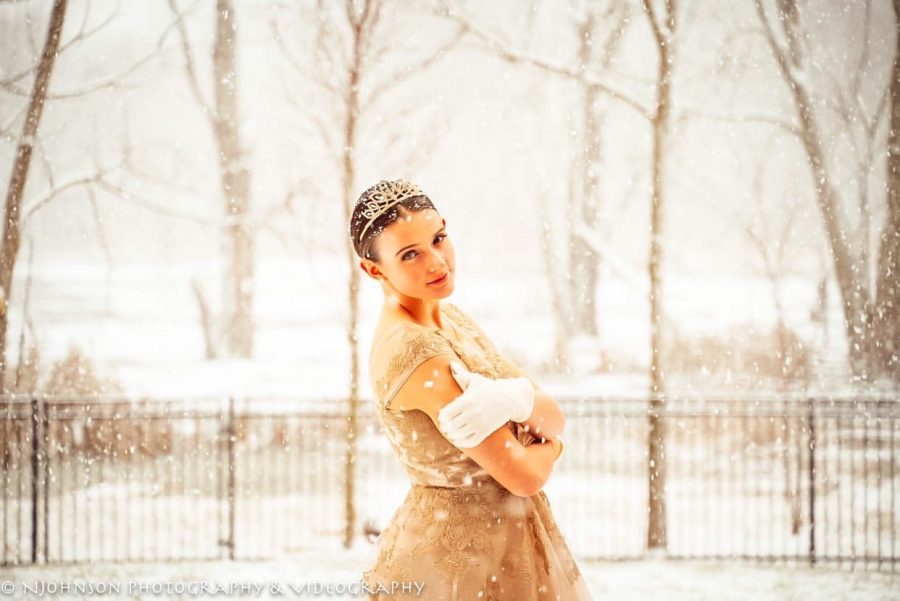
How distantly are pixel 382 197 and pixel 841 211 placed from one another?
8.89 meters

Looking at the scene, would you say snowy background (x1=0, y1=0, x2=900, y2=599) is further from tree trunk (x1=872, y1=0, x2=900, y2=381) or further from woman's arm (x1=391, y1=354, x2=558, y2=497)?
woman's arm (x1=391, y1=354, x2=558, y2=497)

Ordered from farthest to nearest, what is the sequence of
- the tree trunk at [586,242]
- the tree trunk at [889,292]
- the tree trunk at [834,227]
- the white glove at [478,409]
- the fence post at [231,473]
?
the tree trunk at [586,242] < the tree trunk at [834,227] < the tree trunk at [889,292] < the fence post at [231,473] < the white glove at [478,409]

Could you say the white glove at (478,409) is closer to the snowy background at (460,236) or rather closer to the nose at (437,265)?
the nose at (437,265)

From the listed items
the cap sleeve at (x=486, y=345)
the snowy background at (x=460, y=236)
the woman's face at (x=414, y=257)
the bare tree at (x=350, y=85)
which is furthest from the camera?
the snowy background at (x=460, y=236)

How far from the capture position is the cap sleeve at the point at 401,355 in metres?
1.77

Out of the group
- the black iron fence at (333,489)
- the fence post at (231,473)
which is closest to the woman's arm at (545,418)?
the black iron fence at (333,489)

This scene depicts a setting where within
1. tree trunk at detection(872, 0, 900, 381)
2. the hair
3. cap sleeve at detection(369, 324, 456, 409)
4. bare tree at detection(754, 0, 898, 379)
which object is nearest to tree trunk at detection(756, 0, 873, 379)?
bare tree at detection(754, 0, 898, 379)

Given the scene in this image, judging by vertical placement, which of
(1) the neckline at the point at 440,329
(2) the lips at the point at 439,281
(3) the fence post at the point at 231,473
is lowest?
(3) the fence post at the point at 231,473

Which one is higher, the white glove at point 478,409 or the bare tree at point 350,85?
the bare tree at point 350,85

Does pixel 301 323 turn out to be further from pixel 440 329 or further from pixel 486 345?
pixel 440 329

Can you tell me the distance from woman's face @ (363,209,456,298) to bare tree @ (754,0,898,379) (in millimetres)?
8054

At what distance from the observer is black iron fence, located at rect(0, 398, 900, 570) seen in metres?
6.19

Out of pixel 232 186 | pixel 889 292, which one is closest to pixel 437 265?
pixel 889 292

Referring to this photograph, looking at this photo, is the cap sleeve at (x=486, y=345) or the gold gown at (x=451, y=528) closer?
the gold gown at (x=451, y=528)
